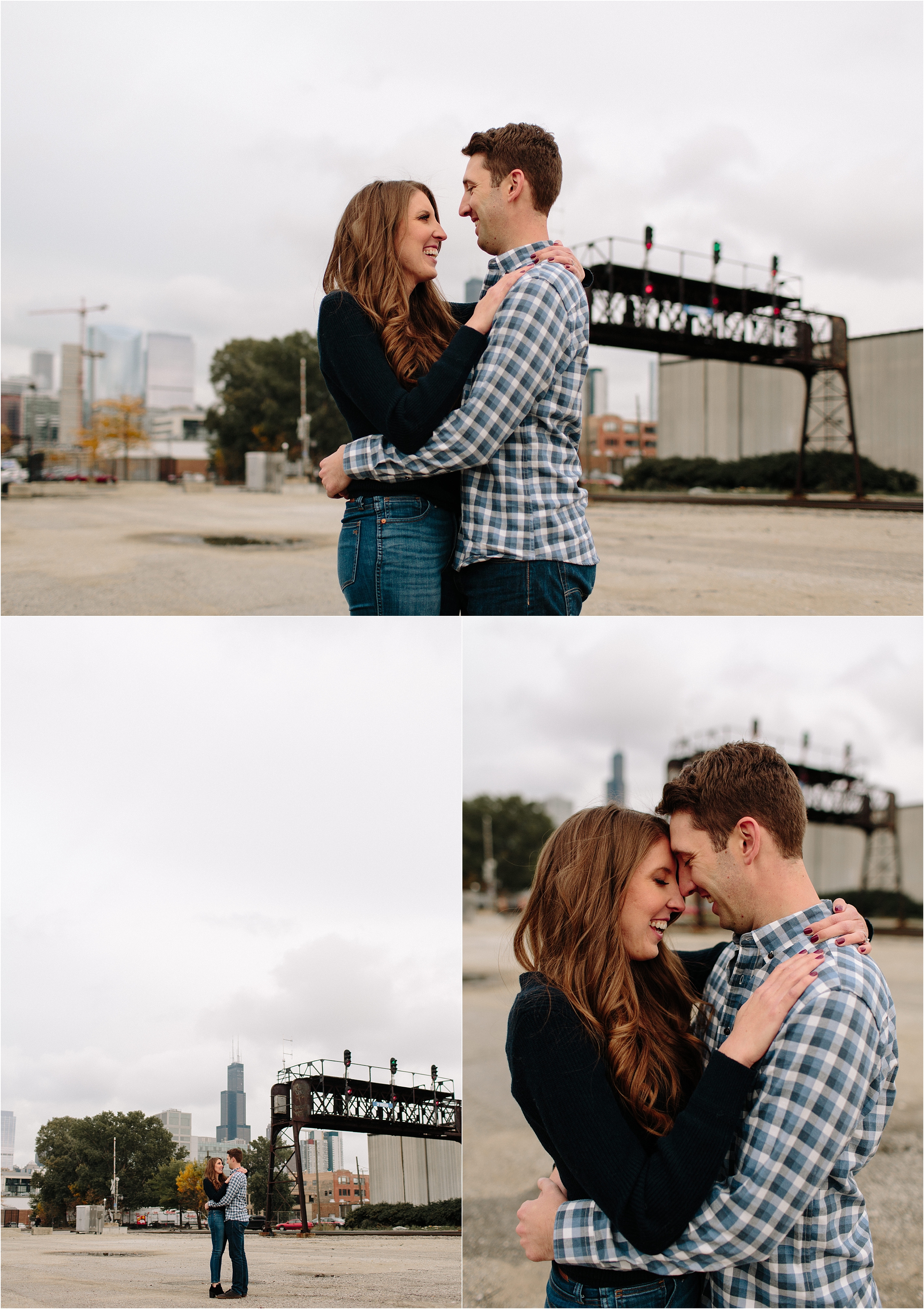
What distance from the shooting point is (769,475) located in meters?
31.1

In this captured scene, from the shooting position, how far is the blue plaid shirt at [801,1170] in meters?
1.58

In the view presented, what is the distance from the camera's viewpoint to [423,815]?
351 cm

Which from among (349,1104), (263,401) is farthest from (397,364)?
(263,401)

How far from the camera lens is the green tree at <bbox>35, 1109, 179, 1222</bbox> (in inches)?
141

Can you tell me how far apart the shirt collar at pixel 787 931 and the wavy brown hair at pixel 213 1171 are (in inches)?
99.4

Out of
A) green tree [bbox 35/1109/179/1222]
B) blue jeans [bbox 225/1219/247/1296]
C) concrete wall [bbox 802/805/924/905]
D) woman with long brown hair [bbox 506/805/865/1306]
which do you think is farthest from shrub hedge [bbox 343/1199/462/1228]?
concrete wall [bbox 802/805/924/905]

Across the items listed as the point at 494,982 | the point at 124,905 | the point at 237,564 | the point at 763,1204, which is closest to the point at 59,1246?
the point at 124,905

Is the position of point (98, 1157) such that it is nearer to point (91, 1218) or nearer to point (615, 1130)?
point (91, 1218)

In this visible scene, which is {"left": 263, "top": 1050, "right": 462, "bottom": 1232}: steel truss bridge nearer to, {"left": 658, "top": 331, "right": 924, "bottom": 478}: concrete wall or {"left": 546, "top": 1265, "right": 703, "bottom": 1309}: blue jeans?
{"left": 546, "top": 1265, "right": 703, "bottom": 1309}: blue jeans

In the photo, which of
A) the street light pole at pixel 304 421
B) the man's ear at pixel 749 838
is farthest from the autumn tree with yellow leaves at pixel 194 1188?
the street light pole at pixel 304 421

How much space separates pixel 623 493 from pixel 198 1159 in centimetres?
2857

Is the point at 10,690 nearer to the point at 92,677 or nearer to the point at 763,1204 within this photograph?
the point at 92,677

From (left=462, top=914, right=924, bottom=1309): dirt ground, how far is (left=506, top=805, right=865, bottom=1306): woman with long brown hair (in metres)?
0.74

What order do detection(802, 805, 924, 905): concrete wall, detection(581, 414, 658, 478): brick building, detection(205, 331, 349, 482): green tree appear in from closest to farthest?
detection(802, 805, 924, 905): concrete wall < detection(581, 414, 658, 478): brick building < detection(205, 331, 349, 482): green tree
